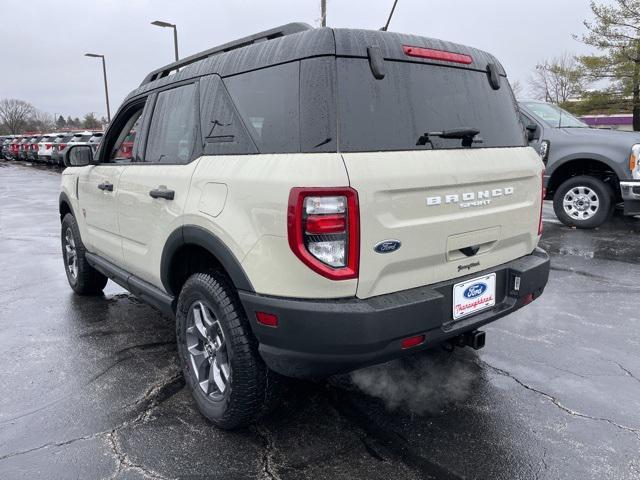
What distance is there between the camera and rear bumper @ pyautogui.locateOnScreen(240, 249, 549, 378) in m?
2.17

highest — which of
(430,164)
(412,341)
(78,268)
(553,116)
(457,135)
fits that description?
(553,116)

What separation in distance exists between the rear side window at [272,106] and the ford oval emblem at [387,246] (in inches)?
21.4

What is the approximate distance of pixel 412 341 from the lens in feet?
7.67

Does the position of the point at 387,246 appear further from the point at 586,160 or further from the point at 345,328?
the point at 586,160

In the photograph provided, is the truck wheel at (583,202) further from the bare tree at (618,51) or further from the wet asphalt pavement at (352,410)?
the bare tree at (618,51)

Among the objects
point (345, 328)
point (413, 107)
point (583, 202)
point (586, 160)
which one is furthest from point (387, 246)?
point (583, 202)

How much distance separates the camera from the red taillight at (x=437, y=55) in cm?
254

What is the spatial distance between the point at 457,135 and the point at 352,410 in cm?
161

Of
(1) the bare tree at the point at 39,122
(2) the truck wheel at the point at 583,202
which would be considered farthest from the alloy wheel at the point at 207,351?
(1) the bare tree at the point at 39,122

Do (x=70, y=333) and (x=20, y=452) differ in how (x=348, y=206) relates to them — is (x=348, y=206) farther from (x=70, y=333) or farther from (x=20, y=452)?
(x=70, y=333)

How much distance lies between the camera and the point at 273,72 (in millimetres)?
2492

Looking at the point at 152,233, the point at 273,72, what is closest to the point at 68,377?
the point at 152,233

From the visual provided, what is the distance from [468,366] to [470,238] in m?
1.26

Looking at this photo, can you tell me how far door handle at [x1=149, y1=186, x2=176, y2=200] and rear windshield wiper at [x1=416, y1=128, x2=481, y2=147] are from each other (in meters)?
1.39
